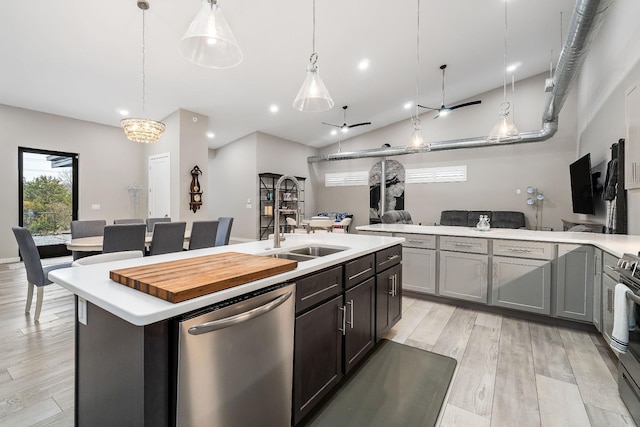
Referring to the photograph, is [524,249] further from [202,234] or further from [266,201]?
[266,201]

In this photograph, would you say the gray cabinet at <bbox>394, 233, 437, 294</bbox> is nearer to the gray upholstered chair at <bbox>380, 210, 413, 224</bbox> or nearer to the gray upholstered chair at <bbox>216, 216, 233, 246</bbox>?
the gray upholstered chair at <bbox>380, 210, 413, 224</bbox>

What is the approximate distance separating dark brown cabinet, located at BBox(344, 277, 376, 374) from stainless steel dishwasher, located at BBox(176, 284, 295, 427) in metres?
0.57

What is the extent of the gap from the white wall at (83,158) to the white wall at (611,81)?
8714 millimetres

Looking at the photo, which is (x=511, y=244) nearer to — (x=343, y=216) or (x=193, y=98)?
(x=193, y=98)

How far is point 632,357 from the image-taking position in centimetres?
160

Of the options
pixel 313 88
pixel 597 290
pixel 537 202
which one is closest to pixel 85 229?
pixel 313 88

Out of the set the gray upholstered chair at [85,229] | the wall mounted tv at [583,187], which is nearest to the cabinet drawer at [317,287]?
the gray upholstered chair at [85,229]

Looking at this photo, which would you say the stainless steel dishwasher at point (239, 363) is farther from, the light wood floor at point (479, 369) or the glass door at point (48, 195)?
the glass door at point (48, 195)

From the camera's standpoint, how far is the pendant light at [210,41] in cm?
167

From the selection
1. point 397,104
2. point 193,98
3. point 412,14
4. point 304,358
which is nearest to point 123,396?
point 304,358

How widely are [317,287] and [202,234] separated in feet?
8.46

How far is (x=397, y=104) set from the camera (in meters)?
7.18

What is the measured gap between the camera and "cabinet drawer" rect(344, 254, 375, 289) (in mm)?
1854

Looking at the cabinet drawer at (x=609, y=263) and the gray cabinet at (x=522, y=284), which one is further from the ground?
the cabinet drawer at (x=609, y=263)
